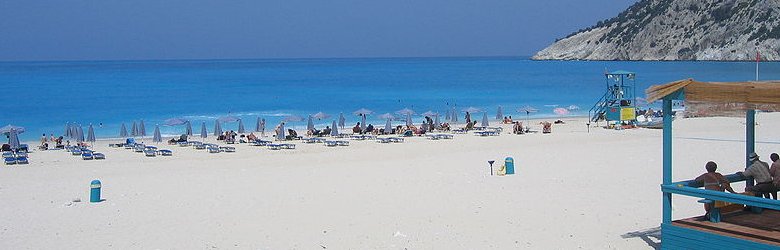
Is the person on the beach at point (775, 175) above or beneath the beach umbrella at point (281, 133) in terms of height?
beneath

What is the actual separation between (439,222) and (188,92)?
223 ft

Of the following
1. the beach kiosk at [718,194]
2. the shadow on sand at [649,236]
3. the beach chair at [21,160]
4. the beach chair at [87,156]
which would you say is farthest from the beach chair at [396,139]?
the beach kiosk at [718,194]

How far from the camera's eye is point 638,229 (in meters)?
11.5

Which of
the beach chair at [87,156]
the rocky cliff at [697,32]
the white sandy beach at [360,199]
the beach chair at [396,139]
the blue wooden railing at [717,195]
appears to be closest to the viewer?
the blue wooden railing at [717,195]

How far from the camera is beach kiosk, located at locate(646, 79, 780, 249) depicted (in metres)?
8.70

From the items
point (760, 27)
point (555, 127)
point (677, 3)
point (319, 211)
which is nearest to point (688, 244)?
point (319, 211)

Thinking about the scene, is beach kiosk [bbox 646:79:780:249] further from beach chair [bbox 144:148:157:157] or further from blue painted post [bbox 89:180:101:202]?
beach chair [bbox 144:148:157:157]

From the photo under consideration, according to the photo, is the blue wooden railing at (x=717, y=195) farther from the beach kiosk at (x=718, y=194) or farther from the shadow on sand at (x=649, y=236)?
the shadow on sand at (x=649, y=236)

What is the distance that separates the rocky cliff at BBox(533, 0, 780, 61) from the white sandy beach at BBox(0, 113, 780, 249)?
126 m

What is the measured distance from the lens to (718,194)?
8.94 m

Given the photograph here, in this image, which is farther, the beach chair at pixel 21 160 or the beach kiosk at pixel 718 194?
the beach chair at pixel 21 160

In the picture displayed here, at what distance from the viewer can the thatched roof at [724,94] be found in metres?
8.74

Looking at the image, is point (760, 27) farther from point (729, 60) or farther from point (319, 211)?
point (319, 211)

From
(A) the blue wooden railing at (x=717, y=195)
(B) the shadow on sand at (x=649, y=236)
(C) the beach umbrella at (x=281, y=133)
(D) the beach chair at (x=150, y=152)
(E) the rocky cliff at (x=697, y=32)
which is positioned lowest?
(B) the shadow on sand at (x=649, y=236)
